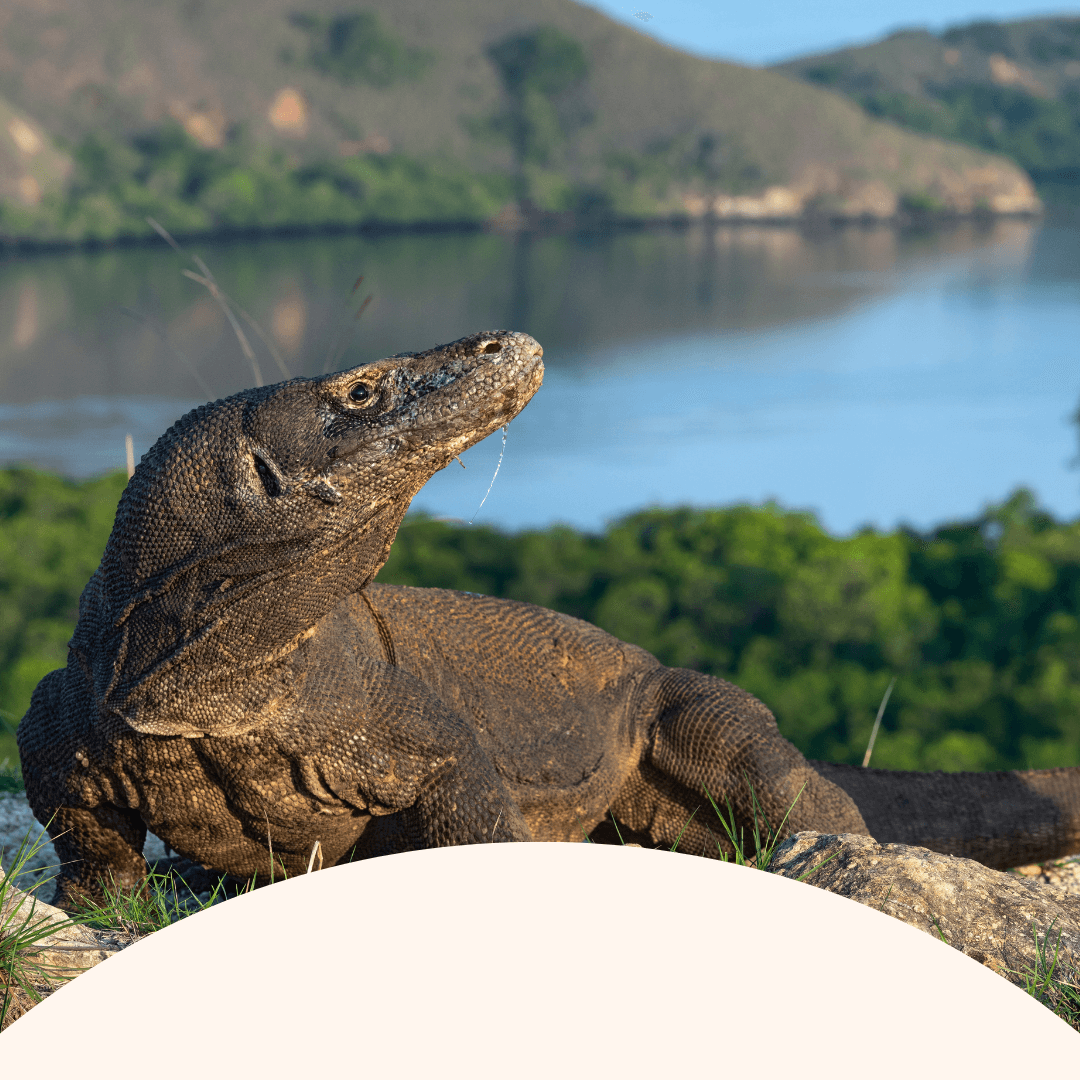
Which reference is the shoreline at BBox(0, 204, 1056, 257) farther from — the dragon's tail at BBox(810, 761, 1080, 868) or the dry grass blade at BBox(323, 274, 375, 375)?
the dragon's tail at BBox(810, 761, 1080, 868)

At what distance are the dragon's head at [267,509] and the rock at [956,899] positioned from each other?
1.41 metres

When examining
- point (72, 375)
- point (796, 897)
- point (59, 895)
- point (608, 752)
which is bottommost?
point (72, 375)

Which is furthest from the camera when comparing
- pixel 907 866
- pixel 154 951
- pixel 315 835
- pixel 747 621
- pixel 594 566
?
pixel 594 566

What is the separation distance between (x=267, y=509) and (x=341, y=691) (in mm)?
655

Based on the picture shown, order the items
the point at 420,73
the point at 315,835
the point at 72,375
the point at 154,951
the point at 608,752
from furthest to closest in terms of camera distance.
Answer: the point at 420,73 < the point at 72,375 < the point at 608,752 < the point at 315,835 < the point at 154,951

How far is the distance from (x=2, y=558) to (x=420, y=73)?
1685cm

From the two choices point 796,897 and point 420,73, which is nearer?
point 796,897

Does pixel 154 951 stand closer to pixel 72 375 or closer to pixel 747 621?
pixel 747 621

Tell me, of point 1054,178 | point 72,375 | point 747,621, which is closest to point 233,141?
point 72,375

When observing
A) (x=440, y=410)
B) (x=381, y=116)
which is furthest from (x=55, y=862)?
(x=381, y=116)

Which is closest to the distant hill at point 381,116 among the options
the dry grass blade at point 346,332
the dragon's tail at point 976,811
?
the dry grass blade at point 346,332

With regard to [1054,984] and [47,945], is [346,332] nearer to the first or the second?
[47,945]

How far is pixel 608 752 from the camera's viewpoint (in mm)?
4168

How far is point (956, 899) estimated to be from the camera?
324 cm
